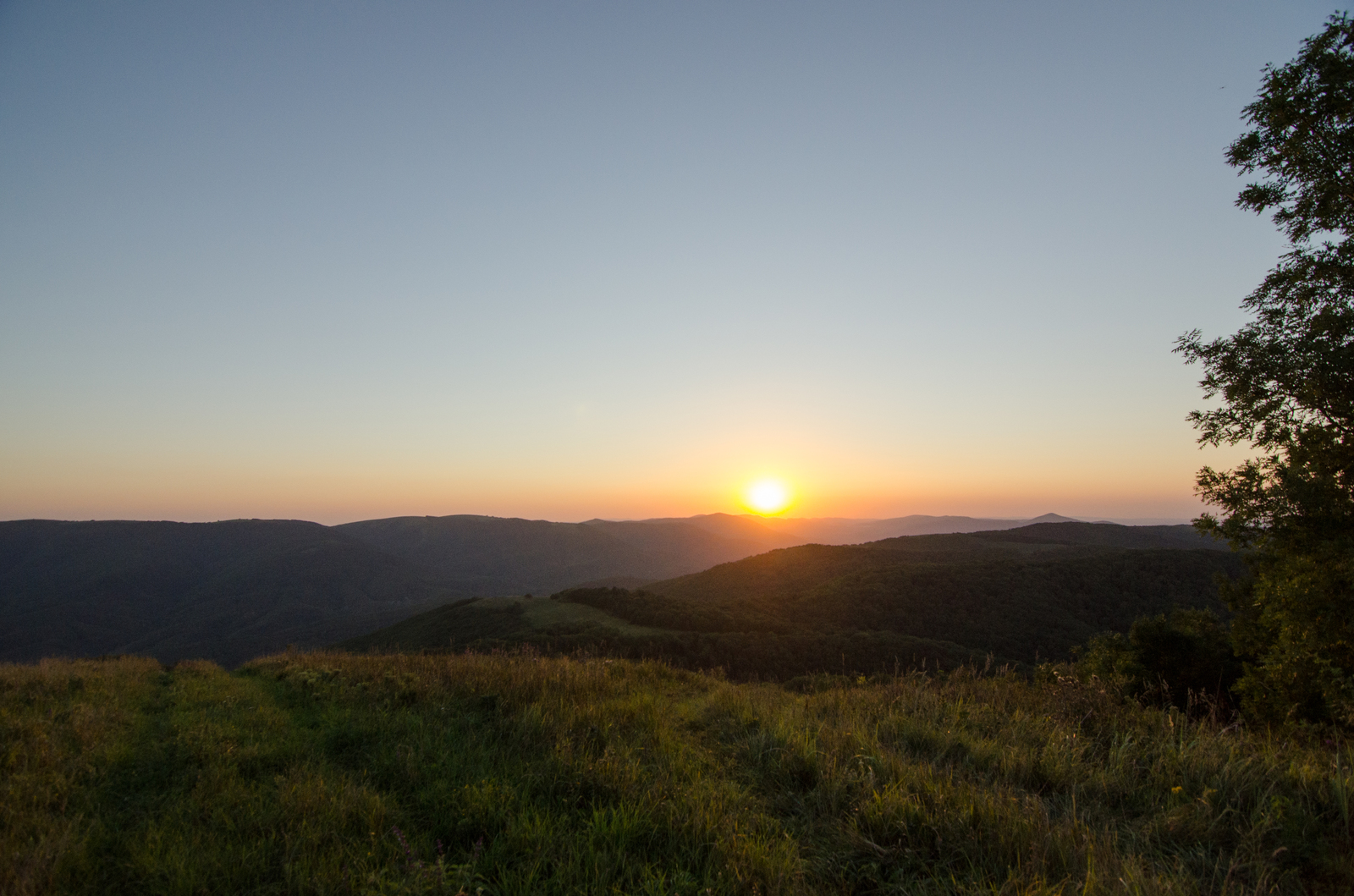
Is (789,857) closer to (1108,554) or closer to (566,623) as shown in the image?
(566,623)

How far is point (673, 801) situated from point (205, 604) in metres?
210

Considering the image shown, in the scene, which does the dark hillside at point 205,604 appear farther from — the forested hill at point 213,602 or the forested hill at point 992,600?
the forested hill at point 992,600

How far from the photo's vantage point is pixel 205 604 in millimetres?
161000

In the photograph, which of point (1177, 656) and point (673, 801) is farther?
point (1177, 656)

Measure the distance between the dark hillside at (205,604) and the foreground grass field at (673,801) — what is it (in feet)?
384

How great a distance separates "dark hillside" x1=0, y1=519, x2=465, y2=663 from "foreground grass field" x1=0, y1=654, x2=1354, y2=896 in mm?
116967

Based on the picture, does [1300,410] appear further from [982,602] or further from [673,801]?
[982,602]

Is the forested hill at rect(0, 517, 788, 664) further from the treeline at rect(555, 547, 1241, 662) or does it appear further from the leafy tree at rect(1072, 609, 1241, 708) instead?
the leafy tree at rect(1072, 609, 1241, 708)

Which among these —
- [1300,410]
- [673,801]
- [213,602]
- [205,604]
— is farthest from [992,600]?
[205,604]

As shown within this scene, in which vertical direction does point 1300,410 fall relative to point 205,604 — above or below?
above

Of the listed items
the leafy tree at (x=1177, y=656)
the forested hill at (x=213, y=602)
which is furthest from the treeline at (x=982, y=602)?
the forested hill at (x=213, y=602)

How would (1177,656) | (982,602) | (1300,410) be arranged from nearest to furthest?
(1300,410) → (1177,656) → (982,602)

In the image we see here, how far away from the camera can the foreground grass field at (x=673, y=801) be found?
297 centimetres

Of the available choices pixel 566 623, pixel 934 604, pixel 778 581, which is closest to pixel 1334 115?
pixel 566 623
